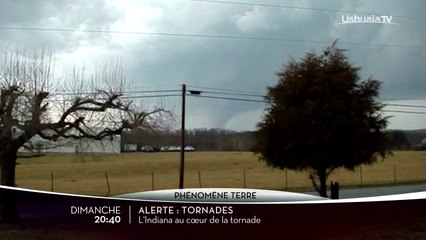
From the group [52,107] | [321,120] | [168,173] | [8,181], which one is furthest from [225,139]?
[8,181]

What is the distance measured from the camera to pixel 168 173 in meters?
3.92

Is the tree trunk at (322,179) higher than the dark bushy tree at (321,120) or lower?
lower

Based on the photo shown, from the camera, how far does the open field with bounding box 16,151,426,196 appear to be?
3.90 meters

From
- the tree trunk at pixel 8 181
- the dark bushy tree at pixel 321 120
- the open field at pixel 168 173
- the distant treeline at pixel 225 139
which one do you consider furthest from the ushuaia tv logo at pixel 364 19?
the tree trunk at pixel 8 181

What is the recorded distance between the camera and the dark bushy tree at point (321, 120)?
3.88 meters

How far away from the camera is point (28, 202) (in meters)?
3.92

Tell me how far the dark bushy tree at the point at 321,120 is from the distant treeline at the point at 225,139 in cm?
8

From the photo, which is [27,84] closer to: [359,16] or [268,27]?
[268,27]

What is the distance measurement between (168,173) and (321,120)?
118cm

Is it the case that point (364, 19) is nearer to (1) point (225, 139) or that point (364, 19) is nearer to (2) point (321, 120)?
(2) point (321, 120)

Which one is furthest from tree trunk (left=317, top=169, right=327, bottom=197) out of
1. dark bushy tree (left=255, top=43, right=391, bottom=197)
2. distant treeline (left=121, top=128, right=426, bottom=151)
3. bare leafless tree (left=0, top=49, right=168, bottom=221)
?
bare leafless tree (left=0, top=49, right=168, bottom=221)

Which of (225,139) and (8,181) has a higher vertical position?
(225,139)

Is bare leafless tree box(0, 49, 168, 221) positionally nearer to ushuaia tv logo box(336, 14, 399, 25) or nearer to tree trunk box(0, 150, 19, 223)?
tree trunk box(0, 150, 19, 223)

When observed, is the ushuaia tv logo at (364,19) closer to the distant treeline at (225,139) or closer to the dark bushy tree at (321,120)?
the dark bushy tree at (321,120)
